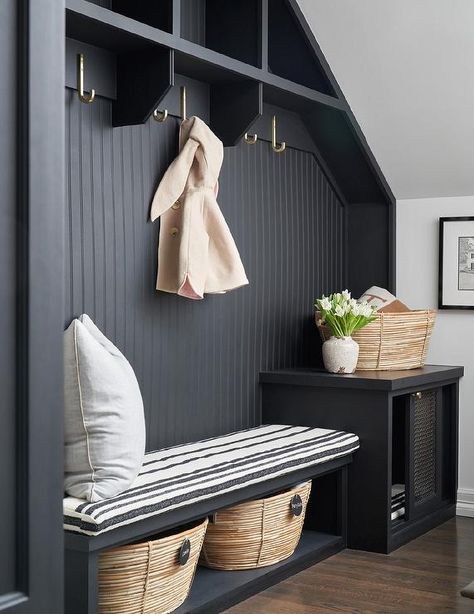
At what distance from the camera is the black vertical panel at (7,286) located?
1047mm

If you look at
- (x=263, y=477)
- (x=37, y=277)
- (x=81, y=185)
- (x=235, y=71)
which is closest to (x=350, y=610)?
(x=263, y=477)

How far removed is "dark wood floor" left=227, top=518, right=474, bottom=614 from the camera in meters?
2.91

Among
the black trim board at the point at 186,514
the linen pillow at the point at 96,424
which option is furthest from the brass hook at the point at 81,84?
the black trim board at the point at 186,514

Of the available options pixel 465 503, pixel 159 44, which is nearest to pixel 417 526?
pixel 465 503

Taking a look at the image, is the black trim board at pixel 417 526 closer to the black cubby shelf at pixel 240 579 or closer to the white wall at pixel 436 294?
the white wall at pixel 436 294

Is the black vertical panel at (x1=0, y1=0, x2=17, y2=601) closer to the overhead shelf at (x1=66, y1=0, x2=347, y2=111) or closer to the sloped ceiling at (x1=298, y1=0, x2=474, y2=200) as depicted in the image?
the overhead shelf at (x1=66, y1=0, x2=347, y2=111)

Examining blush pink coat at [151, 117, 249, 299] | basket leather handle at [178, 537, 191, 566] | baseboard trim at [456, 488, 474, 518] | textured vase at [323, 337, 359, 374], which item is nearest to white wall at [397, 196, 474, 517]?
baseboard trim at [456, 488, 474, 518]

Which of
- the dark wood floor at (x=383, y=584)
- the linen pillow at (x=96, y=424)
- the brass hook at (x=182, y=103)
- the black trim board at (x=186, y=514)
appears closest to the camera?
the black trim board at (x=186, y=514)

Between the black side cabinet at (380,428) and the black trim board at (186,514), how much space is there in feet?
0.56

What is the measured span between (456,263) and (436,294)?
19cm

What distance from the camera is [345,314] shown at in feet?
12.2

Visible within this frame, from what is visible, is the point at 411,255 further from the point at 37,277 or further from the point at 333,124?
the point at 37,277

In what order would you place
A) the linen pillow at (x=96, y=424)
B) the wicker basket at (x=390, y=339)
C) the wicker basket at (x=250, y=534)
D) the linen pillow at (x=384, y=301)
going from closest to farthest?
1. the linen pillow at (x=96, y=424)
2. the wicker basket at (x=250, y=534)
3. the wicker basket at (x=390, y=339)
4. the linen pillow at (x=384, y=301)

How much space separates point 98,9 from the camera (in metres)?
2.61
